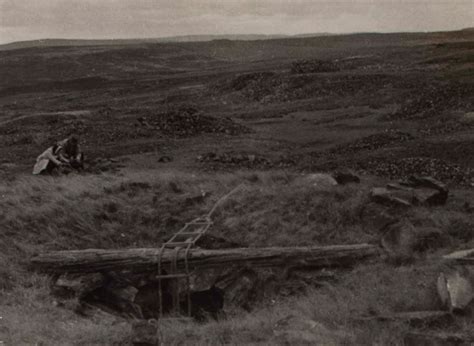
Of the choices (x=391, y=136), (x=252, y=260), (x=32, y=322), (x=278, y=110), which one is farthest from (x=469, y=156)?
(x=278, y=110)

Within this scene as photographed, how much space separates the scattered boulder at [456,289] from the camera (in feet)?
25.5

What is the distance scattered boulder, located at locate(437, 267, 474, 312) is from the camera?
25.5 feet

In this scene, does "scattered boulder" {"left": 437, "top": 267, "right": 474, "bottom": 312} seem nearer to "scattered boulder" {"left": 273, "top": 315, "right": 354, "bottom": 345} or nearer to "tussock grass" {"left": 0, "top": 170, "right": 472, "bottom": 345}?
"tussock grass" {"left": 0, "top": 170, "right": 472, "bottom": 345}

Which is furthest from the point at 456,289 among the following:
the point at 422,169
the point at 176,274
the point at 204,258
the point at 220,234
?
the point at 422,169

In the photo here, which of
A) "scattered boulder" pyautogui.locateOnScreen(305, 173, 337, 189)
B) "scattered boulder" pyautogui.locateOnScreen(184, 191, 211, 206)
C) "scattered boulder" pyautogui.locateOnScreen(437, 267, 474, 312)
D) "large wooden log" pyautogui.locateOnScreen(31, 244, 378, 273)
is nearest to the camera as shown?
"scattered boulder" pyautogui.locateOnScreen(437, 267, 474, 312)

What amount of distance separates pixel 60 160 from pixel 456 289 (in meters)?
11.2

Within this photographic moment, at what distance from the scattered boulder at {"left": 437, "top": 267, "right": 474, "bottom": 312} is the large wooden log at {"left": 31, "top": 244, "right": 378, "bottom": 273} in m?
2.29

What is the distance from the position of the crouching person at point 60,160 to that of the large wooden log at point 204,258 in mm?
4738

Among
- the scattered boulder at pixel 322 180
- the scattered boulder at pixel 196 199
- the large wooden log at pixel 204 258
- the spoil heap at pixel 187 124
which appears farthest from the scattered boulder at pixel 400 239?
the spoil heap at pixel 187 124

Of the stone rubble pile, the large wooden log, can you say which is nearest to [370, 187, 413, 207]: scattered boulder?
the large wooden log

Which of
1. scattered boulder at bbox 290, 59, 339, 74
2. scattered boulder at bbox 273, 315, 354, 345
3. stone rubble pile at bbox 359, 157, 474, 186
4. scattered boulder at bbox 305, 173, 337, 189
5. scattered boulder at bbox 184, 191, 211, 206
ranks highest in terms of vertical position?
scattered boulder at bbox 290, 59, 339, 74

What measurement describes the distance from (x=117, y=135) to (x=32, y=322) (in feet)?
49.6

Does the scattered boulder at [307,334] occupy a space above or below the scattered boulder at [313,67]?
below

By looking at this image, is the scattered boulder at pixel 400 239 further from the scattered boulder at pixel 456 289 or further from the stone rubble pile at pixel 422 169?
the stone rubble pile at pixel 422 169
